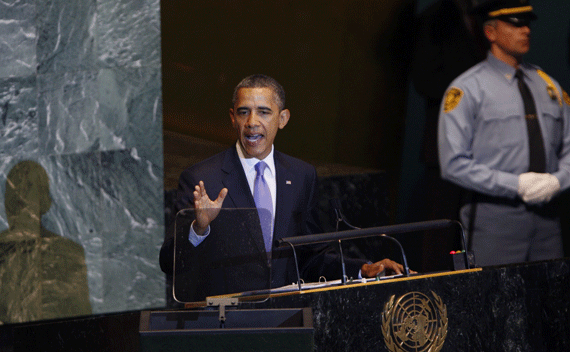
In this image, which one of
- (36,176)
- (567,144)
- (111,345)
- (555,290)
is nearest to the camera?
(555,290)

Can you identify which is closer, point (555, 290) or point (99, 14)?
point (555, 290)

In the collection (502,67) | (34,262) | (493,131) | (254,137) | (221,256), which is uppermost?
(502,67)

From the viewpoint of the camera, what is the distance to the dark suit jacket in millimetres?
1948

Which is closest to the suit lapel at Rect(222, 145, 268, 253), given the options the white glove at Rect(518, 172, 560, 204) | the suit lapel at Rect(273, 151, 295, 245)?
the suit lapel at Rect(273, 151, 295, 245)

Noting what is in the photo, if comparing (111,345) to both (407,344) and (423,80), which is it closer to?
Answer: (407,344)

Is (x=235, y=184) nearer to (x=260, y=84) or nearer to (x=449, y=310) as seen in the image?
(x=260, y=84)

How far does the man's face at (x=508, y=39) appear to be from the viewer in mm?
4254

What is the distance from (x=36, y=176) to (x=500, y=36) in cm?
289

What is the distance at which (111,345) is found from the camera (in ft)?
11.8

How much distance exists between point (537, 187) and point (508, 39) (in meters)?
0.95

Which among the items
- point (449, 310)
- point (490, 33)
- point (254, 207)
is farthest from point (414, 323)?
point (490, 33)

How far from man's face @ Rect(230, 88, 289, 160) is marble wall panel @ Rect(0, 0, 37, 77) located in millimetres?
1715

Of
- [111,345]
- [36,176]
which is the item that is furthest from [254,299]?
[36,176]

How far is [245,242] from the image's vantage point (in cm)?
195
